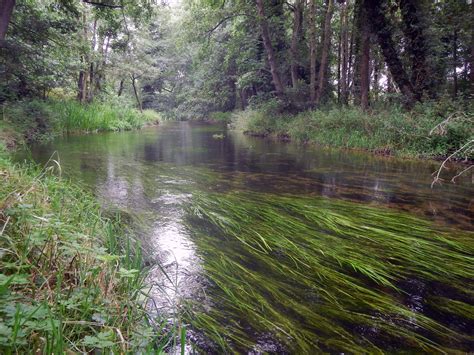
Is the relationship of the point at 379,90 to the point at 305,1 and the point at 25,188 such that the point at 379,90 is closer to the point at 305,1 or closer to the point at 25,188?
the point at 305,1

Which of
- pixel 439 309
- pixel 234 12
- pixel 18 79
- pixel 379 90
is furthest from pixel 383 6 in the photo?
pixel 18 79

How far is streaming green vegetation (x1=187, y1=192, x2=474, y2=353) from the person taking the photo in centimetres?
202

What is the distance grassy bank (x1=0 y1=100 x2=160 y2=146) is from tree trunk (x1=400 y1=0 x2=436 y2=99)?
39.2 feet

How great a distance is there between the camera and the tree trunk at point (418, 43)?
10.8m

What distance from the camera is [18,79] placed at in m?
12.0

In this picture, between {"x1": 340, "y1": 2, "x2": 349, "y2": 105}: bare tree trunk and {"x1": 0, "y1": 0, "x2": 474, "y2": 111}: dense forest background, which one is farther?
{"x1": 340, "y1": 2, "x2": 349, "y2": 105}: bare tree trunk

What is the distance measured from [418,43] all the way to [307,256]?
10.8 m

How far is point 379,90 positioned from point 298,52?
18.0 feet

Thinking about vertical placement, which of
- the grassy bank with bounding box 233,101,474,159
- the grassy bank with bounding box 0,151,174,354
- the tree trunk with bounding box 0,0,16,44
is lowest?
the grassy bank with bounding box 0,151,174,354

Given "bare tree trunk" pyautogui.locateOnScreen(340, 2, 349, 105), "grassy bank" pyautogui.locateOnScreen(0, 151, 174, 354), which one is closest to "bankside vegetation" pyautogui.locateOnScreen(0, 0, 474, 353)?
"grassy bank" pyautogui.locateOnScreen(0, 151, 174, 354)

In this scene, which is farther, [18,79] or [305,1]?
[305,1]

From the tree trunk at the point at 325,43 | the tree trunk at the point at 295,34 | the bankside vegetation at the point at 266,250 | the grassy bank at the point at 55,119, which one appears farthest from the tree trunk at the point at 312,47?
the grassy bank at the point at 55,119

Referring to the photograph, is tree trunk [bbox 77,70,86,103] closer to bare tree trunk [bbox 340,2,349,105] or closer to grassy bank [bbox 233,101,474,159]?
grassy bank [bbox 233,101,474,159]

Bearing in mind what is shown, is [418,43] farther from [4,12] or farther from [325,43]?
[4,12]
